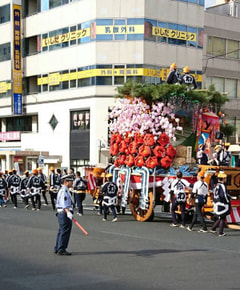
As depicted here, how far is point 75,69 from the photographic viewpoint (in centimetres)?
4291

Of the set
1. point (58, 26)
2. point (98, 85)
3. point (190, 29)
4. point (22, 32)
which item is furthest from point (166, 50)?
point (22, 32)

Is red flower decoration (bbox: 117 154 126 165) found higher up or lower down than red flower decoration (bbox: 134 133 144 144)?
lower down

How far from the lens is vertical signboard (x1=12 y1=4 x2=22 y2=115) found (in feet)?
155

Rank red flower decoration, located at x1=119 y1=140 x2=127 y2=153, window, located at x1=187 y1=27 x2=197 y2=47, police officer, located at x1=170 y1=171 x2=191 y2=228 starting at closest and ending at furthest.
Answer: police officer, located at x1=170 y1=171 x2=191 y2=228, red flower decoration, located at x1=119 y1=140 x2=127 y2=153, window, located at x1=187 y1=27 x2=197 y2=47

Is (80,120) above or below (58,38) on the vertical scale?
below

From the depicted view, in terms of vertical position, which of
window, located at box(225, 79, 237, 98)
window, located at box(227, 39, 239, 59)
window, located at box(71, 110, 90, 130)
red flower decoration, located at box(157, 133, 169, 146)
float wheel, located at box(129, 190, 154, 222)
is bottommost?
float wheel, located at box(129, 190, 154, 222)

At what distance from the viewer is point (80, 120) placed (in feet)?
141

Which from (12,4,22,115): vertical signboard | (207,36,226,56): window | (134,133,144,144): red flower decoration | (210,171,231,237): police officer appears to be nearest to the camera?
(210,171,231,237): police officer

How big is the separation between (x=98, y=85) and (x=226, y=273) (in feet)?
108

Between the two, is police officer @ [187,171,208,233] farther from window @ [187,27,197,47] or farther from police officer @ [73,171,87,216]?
window @ [187,27,197,47]

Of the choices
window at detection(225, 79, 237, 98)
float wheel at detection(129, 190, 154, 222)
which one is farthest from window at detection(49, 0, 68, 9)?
float wheel at detection(129, 190, 154, 222)

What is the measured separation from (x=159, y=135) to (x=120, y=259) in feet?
23.7

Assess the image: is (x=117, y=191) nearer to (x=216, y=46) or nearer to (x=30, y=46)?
(x=216, y=46)

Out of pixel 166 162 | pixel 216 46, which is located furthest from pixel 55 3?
pixel 166 162
